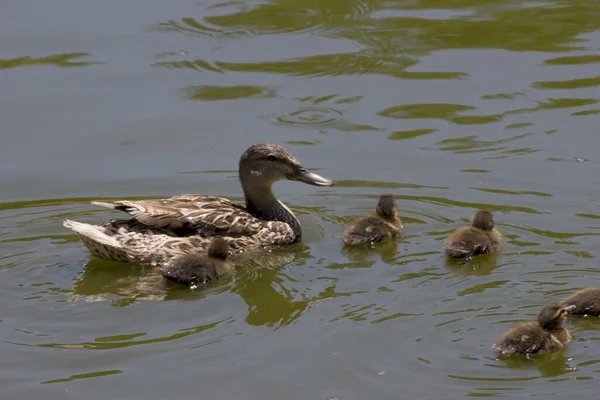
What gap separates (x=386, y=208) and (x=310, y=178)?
0.73 meters

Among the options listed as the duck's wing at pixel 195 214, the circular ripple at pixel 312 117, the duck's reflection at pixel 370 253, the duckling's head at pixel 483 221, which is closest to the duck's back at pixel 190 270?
the duck's wing at pixel 195 214

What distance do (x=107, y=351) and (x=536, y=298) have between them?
7.84ft

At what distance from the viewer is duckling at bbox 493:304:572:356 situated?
702cm

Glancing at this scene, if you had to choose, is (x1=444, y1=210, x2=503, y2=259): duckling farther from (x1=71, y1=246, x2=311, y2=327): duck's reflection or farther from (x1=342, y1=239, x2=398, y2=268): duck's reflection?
(x1=71, y1=246, x2=311, y2=327): duck's reflection

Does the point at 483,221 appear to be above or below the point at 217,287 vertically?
above

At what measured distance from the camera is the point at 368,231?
8.89 m

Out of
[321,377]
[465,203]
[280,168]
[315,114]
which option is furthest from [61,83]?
[321,377]

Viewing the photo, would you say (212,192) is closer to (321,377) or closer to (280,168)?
(280,168)

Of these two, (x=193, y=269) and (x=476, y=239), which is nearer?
(x=193, y=269)

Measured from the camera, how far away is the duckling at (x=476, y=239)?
336 inches

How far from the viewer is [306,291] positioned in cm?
821

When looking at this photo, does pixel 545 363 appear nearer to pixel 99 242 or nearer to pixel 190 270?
pixel 190 270

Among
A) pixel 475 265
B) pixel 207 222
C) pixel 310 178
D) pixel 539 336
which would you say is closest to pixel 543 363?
pixel 539 336

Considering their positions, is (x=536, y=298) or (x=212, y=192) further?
(x=212, y=192)
